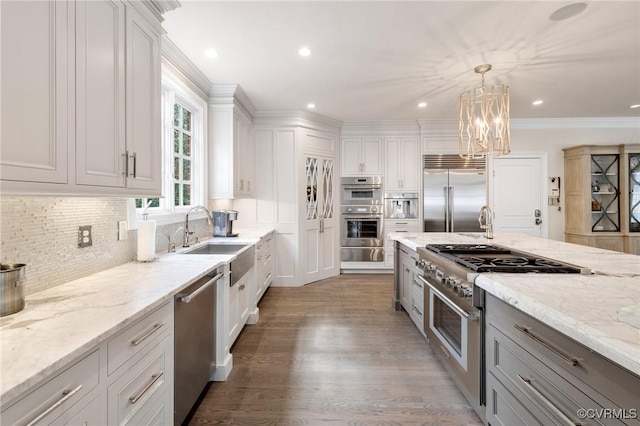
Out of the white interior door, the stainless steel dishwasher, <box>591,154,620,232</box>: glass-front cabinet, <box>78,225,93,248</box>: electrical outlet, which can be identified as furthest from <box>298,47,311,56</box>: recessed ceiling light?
<box>591,154,620,232</box>: glass-front cabinet

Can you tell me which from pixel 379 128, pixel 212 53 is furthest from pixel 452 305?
pixel 379 128

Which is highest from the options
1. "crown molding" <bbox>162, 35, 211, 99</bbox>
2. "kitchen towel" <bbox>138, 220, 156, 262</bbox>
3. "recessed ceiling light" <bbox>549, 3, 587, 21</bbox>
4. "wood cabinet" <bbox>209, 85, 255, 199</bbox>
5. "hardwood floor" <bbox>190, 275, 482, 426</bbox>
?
"recessed ceiling light" <bbox>549, 3, 587, 21</bbox>

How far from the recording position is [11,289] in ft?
3.40

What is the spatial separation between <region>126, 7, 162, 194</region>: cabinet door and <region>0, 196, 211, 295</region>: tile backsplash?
32 centimetres

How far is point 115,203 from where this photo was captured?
1863 millimetres

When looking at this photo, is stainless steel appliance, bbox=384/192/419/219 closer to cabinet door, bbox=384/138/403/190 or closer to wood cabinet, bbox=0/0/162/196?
cabinet door, bbox=384/138/403/190

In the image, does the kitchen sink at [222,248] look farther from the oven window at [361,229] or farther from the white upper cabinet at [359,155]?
the white upper cabinet at [359,155]

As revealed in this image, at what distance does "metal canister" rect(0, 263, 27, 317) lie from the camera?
1.02 meters

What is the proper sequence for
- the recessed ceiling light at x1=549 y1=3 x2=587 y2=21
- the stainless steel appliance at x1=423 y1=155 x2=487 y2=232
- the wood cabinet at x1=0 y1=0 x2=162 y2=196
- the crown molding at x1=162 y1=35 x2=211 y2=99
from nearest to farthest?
the wood cabinet at x1=0 y1=0 x2=162 y2=196
the recessed ceiling light at x1=549 y1=3 x2=587 y2=21
the crown molding at x1=162 y1=35 x2=211 y2=99
the stainless steel appliance at x1=423 y1=155 x2=487 y2=232

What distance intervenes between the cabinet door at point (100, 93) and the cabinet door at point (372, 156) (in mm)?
4145

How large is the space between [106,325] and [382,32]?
2.66m

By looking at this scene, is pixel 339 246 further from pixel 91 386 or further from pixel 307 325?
pixel 91 386

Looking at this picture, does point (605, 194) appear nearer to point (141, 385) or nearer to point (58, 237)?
point (141, 385)

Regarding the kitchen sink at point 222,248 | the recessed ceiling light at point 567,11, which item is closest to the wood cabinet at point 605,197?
the recessed ceiling light at point 567,11
